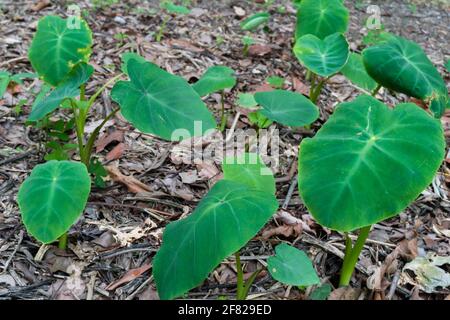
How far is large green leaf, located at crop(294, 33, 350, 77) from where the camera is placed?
6.36 ft

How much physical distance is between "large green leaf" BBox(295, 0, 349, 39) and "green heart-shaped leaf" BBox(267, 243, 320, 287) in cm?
141

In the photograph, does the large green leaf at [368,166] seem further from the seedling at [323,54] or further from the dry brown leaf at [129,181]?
the dry brown leaf at [129,181]

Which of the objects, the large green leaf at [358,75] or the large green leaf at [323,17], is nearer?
the large green leaf at [358,75]

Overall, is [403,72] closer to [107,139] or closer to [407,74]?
[407,74]

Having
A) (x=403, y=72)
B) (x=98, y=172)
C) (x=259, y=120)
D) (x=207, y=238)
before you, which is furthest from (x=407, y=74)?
(x=98, y=172)

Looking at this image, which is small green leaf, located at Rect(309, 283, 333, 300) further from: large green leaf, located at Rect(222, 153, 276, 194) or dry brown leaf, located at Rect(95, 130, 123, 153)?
Result: dry brown leaf, located at Rect(95, 130, 123, 153)

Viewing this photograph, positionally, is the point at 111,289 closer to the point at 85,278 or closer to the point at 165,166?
the point at 85,278

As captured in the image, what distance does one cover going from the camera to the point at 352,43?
3.19m

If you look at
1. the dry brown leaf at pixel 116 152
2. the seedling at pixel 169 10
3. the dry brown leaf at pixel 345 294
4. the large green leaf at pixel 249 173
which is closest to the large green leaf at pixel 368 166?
the large green leaf at pixel 249 173

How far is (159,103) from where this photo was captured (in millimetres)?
1559

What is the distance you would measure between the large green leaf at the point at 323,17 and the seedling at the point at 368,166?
116cm

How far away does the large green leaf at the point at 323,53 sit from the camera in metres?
1.94

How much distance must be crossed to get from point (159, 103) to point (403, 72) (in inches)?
35.8

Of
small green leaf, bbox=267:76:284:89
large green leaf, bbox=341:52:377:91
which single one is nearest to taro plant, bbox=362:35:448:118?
large green leaf, bbox=341:52:377:91
